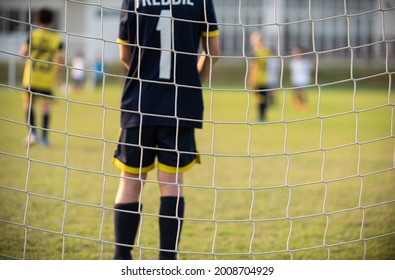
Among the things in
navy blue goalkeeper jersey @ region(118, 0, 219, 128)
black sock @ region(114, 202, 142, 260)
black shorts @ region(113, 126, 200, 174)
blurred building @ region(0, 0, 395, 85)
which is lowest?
black sock @ region(114, 202, 142, 260)

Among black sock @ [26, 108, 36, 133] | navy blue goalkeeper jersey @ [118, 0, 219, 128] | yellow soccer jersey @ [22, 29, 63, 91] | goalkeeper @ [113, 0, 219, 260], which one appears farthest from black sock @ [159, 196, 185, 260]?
yellow soccer jersey @ [22, 29, 63, 91]

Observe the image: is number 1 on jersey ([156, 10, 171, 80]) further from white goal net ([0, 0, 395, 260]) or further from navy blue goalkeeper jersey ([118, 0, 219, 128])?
white goal net ([0, 0, 395, 260])

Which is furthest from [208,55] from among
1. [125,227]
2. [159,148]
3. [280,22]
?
[280,22]

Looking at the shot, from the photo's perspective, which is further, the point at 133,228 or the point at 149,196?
the point at 149,196

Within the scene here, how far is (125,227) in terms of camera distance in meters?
2.94

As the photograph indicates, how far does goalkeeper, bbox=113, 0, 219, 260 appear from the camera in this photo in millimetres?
2814

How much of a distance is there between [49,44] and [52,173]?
220 centimetres

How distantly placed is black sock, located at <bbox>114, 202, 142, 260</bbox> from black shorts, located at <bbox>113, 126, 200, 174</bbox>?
0.18 meters

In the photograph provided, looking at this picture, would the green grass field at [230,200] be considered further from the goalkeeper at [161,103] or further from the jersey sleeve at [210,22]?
the jersey sleeve at [210,22]

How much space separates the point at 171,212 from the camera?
9.59 feet

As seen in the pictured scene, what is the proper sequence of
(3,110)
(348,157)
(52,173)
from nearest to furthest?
(52,173), (348,157), (3,110)

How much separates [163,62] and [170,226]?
2.59ft
